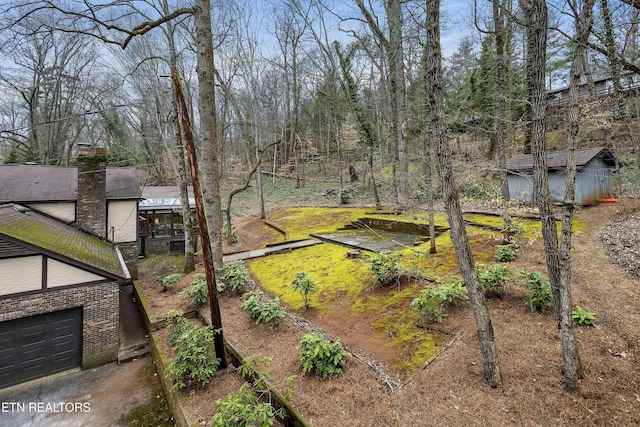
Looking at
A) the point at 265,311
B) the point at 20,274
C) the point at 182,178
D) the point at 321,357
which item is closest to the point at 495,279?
the point at 321,357

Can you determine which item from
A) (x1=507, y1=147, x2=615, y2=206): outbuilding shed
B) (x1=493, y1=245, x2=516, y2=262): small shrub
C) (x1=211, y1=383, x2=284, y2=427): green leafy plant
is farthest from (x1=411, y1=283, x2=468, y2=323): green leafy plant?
(x1=507, y1=147, x2=615, y2=206): outbuilding shed

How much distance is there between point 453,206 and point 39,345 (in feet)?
31.2

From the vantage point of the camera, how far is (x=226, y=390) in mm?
4355

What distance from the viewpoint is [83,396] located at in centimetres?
557

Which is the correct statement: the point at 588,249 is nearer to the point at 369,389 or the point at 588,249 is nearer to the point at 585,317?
the point at 585,317

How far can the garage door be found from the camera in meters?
6.17

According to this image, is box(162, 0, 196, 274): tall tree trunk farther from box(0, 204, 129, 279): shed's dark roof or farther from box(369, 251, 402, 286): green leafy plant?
box(369, 251, 402, 286): green leafy plant

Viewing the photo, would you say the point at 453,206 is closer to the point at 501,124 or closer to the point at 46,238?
the point at 501,124

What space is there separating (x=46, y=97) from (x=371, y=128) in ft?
70.6

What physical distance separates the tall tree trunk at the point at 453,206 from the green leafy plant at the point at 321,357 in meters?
1.93

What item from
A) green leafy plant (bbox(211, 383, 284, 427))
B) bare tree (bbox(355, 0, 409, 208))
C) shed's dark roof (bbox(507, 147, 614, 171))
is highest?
bare tree (bbox(355, 0, 409, 208))

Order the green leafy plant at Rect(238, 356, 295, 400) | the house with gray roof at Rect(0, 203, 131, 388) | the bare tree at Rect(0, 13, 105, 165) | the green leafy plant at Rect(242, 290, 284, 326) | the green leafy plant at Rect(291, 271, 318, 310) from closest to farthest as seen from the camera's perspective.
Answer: the green leafy plant at Rect(238, 356, 295, 400)
the green leafy plant at Rect(242, 290, 284, 326)
the green leafy plant at Rect(291, 271, 318, 310)
the house with gray roof at Rect(0, 203, 131, 388)
the bare tree at Rect(0, 13, 105, 165)

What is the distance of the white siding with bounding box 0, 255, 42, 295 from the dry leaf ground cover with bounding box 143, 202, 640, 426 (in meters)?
4.89

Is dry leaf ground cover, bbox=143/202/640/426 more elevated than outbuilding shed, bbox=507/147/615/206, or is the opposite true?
outbuilding shed, bbox=507/147/615/206
